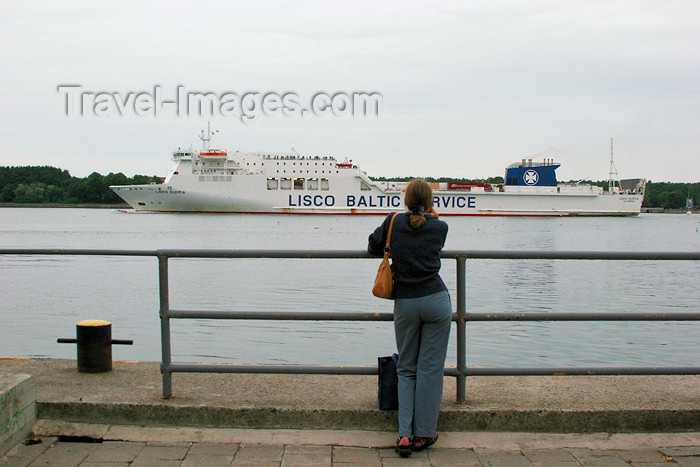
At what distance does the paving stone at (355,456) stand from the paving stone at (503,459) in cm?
53

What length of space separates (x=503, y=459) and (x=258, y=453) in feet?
4.02

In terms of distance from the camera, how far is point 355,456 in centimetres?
314

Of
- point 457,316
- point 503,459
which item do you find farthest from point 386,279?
point 503,459

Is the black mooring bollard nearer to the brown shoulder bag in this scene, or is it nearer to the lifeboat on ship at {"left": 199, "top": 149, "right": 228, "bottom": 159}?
the brown shoulder bag

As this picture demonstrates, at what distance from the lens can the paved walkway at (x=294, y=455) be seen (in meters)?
3.04

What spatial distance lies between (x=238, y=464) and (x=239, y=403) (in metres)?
0.58

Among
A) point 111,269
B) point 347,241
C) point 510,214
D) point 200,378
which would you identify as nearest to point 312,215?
point 510,214

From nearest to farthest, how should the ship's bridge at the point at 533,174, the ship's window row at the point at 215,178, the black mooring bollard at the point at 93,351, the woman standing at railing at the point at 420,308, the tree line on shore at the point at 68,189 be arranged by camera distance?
the woman standing at railing at the point at 420,308 < the black mooring bollard at the point at 93,351 < the ship's window row at the point at 215,178 < the ship's bridge at the point at 533,174 < the tree line on shore at the point at 68,189

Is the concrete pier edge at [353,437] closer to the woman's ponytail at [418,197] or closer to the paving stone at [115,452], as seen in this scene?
the paving stone at [115,452]

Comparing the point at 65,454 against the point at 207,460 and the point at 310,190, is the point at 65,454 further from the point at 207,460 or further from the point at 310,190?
the point at 310,190

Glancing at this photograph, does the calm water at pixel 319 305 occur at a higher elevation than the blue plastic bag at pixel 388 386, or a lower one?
lower

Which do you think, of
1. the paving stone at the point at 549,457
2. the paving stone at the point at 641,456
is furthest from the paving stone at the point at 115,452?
the paving stone at the point at 641,456

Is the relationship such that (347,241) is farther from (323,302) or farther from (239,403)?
(239,403)

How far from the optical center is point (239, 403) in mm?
3572
